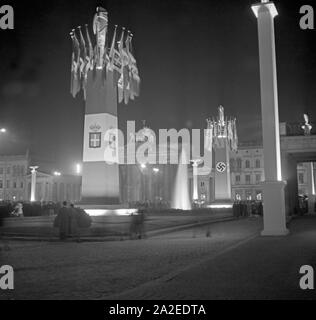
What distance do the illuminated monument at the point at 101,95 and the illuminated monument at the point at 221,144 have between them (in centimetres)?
2433

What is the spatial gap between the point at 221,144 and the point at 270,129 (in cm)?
3458

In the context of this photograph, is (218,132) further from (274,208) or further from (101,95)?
(274,208)

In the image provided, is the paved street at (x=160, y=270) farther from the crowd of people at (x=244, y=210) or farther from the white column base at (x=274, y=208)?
the crowd of people at (x=244, y=210)

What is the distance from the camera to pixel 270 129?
18.8 metres

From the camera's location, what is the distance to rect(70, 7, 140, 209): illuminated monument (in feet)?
93.8

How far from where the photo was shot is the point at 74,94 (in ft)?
99.2

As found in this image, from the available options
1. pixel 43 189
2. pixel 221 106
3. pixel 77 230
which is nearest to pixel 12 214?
pixel 77 230

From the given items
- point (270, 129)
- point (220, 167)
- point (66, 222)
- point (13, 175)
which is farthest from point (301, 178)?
point (66, 222)

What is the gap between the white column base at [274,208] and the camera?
18.3 meters

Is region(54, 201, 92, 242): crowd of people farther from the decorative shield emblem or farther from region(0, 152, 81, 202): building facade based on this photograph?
region(0, 152, 81, 202): building facade

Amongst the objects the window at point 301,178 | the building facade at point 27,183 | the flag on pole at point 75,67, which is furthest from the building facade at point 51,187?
the flag on pole at point 75,67

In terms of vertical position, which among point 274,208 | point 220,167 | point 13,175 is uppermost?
point 13,175

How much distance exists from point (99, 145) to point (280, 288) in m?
21.7

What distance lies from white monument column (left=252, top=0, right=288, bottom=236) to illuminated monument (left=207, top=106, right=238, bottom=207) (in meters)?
33.3
